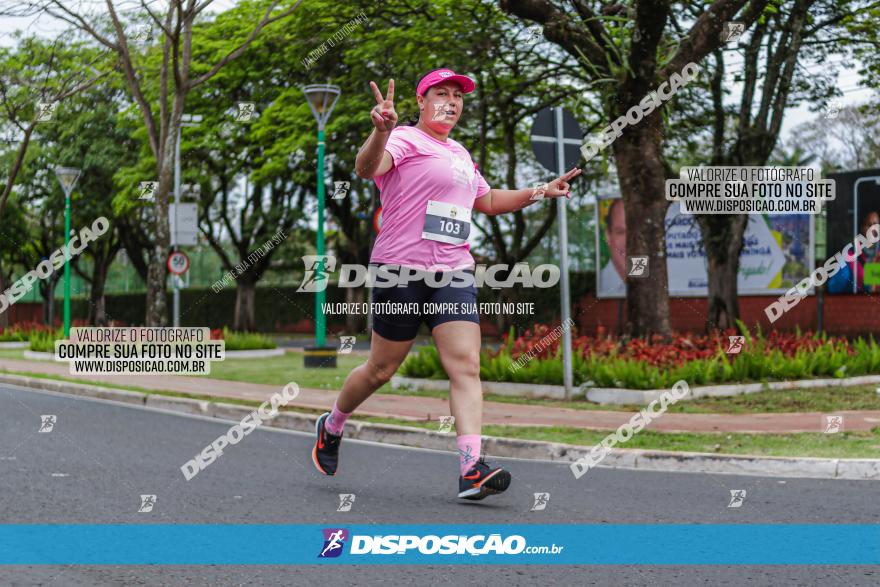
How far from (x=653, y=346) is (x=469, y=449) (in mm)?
7497

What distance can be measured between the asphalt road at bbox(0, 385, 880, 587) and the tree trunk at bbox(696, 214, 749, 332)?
13.1m

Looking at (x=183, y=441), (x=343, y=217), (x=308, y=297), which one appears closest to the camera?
(x=183, y=441)

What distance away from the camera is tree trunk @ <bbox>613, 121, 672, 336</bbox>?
12.8 m

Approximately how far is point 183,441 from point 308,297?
99.5ft

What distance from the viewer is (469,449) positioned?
16.6 ft

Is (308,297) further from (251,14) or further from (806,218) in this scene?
(806,218)

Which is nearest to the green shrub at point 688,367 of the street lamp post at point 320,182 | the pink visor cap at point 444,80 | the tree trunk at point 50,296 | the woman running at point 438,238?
the street lamp post at point 320,182

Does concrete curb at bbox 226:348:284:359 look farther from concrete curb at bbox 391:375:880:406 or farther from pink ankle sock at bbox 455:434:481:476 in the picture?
pink ankle sock at bbox 455:434:481:476

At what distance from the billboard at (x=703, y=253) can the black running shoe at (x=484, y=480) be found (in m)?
18.2

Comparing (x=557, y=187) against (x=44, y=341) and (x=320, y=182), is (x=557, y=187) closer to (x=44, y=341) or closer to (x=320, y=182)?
(x=320, y=182)

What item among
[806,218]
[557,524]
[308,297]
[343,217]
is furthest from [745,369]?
[308,297]

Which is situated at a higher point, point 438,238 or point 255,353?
point 438,238

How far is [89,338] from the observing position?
2022 cm

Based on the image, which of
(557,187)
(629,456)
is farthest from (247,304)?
(557,187)
